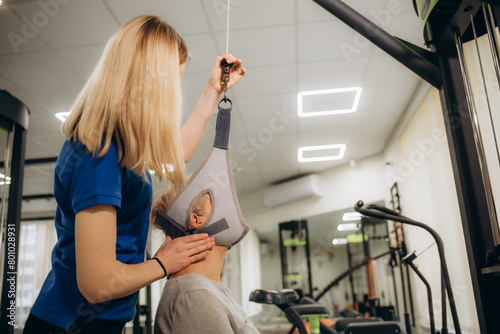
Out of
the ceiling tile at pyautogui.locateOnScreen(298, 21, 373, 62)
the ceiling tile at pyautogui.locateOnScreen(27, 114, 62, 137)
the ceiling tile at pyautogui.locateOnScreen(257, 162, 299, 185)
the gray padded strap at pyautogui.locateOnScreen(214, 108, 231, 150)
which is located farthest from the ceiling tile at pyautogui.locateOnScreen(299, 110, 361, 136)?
the gray padded strap at pyautogui.locateOnScreen(214, 108, 231, 150)

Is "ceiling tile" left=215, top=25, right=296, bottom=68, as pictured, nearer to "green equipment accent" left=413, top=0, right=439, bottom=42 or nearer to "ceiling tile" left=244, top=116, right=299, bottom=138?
"ceiling tile" left=244, top=116, right=299, bottom=138

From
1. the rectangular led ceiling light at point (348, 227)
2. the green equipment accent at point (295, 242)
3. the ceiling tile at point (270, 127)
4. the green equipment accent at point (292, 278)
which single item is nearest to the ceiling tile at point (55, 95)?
the ceiling tile at point (270, 127)

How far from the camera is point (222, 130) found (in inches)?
39.6

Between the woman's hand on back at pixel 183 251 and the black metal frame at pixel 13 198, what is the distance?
2047 millimetres

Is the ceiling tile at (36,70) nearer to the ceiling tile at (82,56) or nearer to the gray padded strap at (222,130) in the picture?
the ceiling tile at (82,56)

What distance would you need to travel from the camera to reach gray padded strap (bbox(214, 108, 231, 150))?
39.1 inches

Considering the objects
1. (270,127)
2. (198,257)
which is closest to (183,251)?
(198,257)

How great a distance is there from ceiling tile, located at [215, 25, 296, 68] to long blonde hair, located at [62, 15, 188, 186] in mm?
2513

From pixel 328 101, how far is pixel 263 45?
4.66 feet

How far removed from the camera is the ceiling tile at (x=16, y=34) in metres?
3.00

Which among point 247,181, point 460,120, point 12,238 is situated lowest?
point 12,238

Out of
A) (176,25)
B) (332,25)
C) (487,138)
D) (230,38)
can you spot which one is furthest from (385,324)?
(176,25)

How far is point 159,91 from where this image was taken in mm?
867

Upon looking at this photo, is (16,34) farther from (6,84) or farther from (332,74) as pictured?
(332,74)
